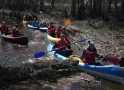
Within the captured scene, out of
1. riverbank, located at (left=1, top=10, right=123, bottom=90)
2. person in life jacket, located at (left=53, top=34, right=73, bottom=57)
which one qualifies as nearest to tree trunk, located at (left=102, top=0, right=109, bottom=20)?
riverbank, located at (left=1, top=10, right=123, bottom=90)

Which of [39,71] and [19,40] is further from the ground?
[39,71]

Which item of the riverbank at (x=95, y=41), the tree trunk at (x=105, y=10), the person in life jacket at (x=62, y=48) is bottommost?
the riverbank at (x=95, y=41)

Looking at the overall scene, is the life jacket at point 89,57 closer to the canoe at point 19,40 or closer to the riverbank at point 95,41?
the riverbank at point 95,41

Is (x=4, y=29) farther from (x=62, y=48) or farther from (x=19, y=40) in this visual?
(x=62, y=48)

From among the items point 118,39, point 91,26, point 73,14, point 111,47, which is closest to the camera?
point 111,47

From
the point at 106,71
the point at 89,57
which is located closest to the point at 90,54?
the point at 89,57

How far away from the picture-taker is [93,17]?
23984 millimetres

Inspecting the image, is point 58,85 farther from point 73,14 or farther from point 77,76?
point 73,14

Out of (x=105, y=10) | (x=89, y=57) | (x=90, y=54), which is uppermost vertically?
(x=105, y=10)

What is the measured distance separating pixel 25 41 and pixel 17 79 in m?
7.10

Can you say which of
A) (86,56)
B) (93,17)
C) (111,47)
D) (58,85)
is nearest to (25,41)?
(111,47)

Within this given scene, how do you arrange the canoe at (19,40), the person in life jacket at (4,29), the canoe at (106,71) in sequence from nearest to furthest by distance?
the canoe at (106,71) < the canoe at (19,40) < the person in life jacket at (4,29)

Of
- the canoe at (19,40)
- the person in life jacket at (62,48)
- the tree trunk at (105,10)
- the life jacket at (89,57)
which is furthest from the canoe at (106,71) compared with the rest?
the tree trunk at (105,10)

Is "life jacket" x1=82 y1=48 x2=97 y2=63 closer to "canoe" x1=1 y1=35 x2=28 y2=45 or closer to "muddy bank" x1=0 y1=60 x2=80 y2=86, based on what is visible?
"muddy bank" x1=0 y1=60 x2=80 y2=86
